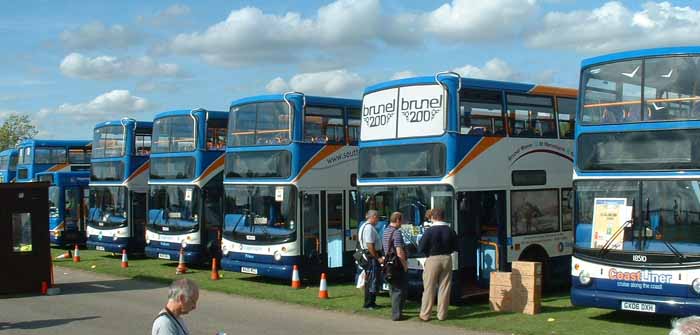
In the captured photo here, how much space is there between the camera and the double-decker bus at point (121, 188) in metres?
26.5

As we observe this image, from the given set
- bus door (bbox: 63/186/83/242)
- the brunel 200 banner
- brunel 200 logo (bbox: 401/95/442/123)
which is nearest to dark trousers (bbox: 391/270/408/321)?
the brunel 200 banner

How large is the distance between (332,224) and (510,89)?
219 inches

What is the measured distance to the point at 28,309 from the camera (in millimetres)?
15969

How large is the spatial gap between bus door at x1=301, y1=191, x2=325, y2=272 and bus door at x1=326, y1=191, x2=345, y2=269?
22 centimetres

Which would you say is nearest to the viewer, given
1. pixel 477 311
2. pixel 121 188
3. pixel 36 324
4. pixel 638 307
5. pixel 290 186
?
pixel 638 307

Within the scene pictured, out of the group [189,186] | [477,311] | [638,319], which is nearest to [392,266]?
[477,311]

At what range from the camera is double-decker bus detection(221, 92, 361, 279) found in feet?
61.2

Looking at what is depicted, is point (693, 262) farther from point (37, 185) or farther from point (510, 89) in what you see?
point (37, 185)

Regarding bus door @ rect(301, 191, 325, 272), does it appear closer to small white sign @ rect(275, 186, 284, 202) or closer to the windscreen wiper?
small white sign @ rect(275, 186, 284, 202)

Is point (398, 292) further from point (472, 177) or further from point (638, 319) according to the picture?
point (638, 319)

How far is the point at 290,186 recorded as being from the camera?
61.0 ft

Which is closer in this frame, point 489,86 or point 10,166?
point 489,86

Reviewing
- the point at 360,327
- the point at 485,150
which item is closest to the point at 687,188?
the point at 485,150

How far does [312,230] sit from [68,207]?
51.6ft
